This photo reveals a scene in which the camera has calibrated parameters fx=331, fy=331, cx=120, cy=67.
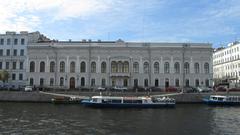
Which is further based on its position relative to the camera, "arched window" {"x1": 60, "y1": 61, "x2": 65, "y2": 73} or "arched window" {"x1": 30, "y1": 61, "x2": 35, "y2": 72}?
"arched window" {"x1": 30, "y1": 61, "x2": 35, "y2": 72}

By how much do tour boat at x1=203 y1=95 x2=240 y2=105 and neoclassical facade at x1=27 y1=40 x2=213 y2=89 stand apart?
54.2 ft

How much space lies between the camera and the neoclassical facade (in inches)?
3415

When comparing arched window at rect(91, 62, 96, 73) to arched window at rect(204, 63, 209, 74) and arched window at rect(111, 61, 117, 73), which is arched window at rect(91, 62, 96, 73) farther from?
arched window at rect(204, 63, 209, 74)

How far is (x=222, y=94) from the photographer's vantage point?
243 ft

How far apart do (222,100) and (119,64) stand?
29.1m

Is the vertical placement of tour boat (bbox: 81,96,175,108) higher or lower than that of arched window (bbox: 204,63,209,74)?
lower

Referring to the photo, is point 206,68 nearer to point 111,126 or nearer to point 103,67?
point 103,67

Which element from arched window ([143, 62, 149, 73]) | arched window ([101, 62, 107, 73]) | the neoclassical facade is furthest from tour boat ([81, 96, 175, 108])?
arched window ([101, 62, 107, 73])

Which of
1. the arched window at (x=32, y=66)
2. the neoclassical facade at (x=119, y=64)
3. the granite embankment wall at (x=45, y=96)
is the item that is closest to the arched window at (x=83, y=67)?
the neoclassical facade at (x=119, y=64)

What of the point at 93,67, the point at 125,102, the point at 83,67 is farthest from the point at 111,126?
the point at 83,67

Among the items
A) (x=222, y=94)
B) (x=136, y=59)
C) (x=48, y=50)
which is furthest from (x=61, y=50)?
(x=222, y=94)

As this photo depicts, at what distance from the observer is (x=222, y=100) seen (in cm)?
6938

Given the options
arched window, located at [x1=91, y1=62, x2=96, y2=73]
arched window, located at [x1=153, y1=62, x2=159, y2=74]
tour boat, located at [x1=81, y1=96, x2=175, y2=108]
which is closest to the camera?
tour boat, located at [x1=81, y1=96, x2=175, y2=108]

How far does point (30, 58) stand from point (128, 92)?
30.8m
